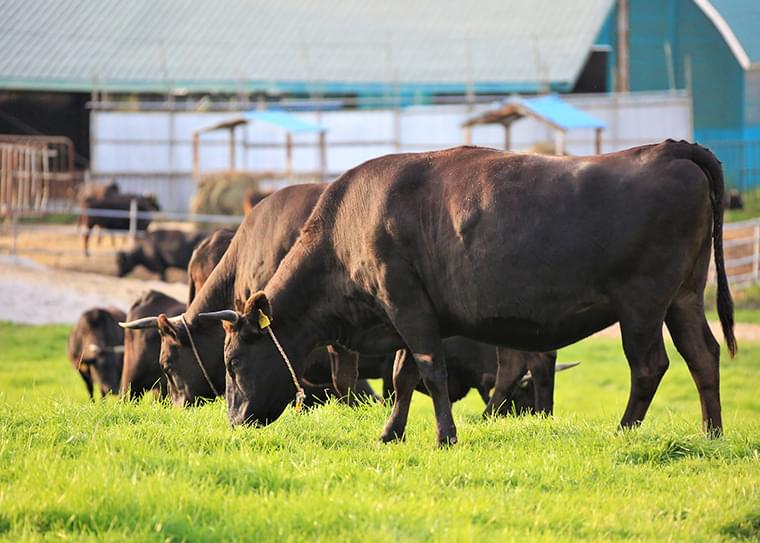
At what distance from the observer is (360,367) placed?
1156 cm

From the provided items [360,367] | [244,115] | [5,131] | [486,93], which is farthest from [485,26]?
[360,367]

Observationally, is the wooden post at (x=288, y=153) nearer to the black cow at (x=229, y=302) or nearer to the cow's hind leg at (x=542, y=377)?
the black cow at (x=229, y=302)

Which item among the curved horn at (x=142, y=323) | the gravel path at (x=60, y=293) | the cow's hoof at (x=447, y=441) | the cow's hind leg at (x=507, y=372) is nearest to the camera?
the cow's hoof at (x=447, y=441)

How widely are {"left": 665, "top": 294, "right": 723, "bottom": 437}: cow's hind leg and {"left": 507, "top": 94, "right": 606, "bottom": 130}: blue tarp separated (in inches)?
851

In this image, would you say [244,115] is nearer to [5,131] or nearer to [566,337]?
[5,131]

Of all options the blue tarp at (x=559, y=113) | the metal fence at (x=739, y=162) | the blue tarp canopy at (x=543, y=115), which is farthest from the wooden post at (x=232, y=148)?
the metal fence at (x=739, y=162)

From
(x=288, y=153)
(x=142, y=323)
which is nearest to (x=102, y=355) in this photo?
(x=142, y=323)

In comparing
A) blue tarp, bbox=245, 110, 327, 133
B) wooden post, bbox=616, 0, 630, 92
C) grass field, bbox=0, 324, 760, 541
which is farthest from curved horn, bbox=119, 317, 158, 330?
wooden post, bbox=616, 0, 630, 92

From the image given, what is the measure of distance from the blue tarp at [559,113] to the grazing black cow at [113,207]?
959 cm

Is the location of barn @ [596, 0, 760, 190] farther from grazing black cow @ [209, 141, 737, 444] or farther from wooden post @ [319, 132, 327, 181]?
grazing black cow @ [209, 141, 737, 444]

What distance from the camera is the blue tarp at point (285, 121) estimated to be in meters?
32.8

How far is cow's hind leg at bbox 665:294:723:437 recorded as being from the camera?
26.1 feet

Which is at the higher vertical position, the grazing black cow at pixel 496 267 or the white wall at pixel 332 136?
the white wall at pixel 332 136

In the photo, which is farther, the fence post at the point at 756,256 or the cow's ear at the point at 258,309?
the fence post at the point at 756,256
